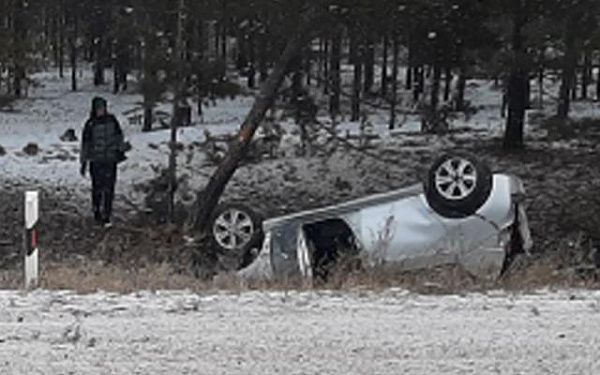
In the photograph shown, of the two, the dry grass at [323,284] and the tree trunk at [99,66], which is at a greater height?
the tree trunk at [99,66]

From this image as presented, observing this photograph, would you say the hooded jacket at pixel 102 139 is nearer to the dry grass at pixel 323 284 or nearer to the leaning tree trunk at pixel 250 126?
the leaning tree trunk at pixel 250 126

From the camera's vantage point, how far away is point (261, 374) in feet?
17.5

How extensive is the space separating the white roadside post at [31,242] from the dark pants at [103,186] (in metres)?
7.31

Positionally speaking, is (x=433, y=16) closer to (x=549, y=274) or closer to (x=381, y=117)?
(x=549, y=274)

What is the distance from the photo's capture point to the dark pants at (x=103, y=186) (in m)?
16.4

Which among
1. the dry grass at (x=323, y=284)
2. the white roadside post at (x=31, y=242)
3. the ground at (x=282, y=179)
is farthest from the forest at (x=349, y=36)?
the white roadside post at (x=31, y=242)

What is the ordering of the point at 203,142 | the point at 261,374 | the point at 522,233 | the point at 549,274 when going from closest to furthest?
the point at 261,374 < the point at 549,274 < the point at 522,233 < the point at 203,142

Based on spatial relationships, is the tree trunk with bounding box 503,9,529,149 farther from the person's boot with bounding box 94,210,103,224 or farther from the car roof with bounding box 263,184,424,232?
the car roof with bounding box 263,184,424,232

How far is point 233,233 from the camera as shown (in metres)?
11.4

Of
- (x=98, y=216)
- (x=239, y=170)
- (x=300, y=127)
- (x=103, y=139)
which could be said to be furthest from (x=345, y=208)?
(x=239, y=170)

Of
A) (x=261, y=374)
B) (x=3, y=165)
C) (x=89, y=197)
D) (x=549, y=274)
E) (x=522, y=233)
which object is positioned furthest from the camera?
(x=3, y=165)

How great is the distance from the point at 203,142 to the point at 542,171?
8002 mm

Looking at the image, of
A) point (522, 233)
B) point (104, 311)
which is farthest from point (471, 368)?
point (522, 233)

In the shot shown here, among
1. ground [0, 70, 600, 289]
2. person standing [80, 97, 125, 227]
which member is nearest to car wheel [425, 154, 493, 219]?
ground [0, 70, 600, 289]
